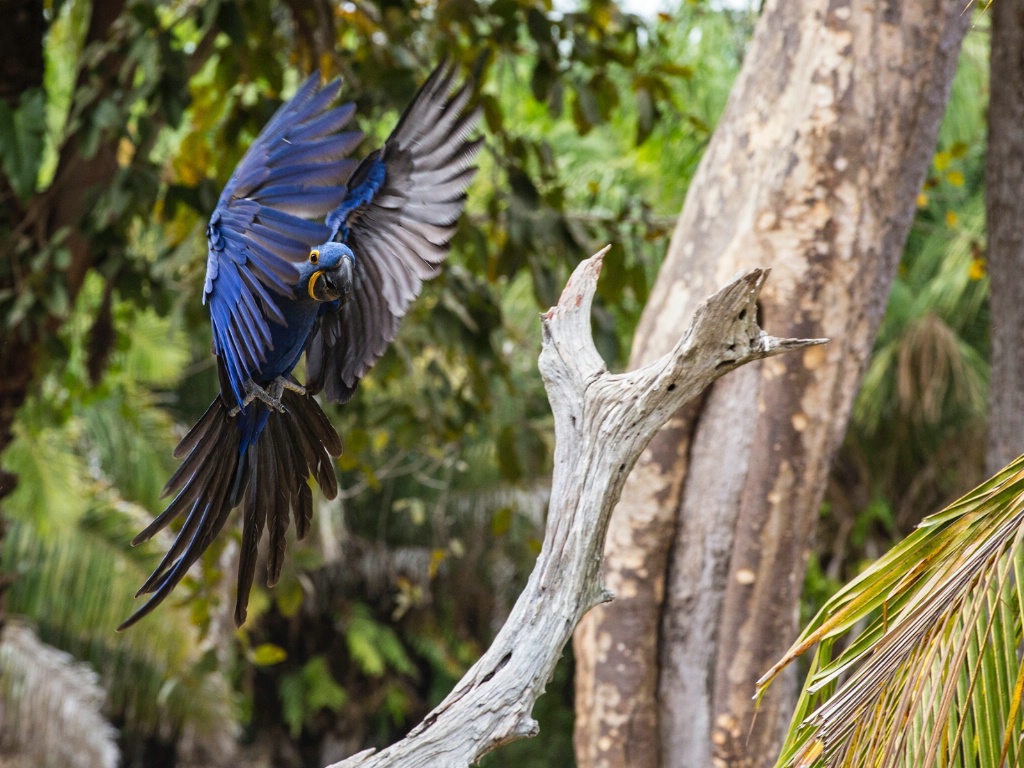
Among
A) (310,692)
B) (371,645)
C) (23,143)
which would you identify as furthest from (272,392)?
(310,692)

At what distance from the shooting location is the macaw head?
159 cm

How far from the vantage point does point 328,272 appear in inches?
62.6

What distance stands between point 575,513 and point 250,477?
1.92ft

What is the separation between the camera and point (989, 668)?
121 cm

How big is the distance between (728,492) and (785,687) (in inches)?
18.0

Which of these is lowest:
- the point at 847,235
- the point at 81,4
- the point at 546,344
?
the point at 546,344

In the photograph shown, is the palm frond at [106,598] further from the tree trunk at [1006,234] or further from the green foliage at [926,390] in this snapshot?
the tree trunk at [1006,234]

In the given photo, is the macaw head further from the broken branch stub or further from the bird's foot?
the broken branch stub

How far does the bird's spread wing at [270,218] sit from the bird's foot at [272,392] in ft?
0.10

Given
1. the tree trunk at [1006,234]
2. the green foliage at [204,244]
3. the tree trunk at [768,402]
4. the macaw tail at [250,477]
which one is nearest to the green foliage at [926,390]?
the green foliage at [204,244]

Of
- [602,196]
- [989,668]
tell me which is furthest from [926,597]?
[602,196]

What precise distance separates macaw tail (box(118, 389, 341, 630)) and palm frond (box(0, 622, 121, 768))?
5.43 metres

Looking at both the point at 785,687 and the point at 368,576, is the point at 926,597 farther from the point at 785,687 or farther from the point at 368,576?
the point at 368,576

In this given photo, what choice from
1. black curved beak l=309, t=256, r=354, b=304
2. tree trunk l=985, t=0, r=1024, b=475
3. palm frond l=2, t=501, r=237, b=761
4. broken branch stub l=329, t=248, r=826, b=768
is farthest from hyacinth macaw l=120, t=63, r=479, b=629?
palm frond l=2, t=501, r=237, b=761
